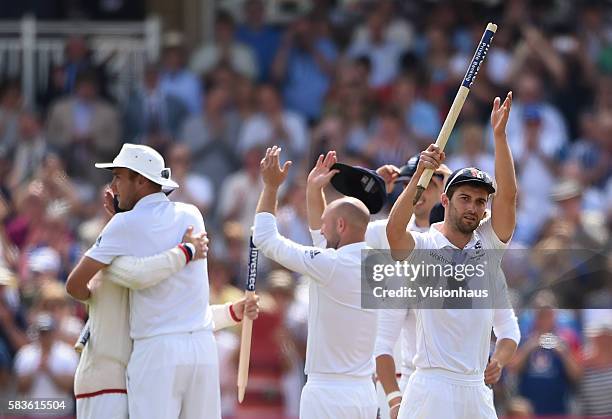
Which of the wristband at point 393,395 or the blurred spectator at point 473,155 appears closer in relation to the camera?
the wristband at point 393,395

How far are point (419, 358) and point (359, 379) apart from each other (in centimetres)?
79

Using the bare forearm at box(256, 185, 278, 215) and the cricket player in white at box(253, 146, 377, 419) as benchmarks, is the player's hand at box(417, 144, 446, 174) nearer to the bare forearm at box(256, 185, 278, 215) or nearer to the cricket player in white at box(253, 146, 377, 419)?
the cricket player in white at box(253, 146, 377, 419)

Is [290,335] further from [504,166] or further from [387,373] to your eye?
[504,166]

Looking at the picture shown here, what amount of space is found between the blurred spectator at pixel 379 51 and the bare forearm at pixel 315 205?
767cm

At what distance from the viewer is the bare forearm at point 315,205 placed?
10.9 m

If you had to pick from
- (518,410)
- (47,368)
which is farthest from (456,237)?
(47,368)

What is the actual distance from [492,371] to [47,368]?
17.9 feet

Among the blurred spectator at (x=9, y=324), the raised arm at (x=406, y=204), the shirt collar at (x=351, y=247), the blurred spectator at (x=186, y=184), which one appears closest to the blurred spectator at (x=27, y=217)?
the blurred spectator at (x=9, y=324)

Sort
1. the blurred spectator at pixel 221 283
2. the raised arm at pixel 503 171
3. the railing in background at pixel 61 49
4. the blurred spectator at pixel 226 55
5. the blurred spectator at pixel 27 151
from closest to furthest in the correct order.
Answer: the raised arm at pixel 503 171 → the blurred spectator at pixel 221 283 → the blurred spectator at pixel 27 151 → the blurred spectator at pixel 226 55 → the railing in background at pixel 61 49

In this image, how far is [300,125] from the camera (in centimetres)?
1809

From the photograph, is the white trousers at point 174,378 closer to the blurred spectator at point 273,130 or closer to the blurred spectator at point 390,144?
the blurred spectator at point 390,144

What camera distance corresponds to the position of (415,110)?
17984mm

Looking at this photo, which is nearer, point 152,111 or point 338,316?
point 338,316

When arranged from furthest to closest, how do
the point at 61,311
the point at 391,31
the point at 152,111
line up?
1. the point at 391,31
2. the point at 152,111
3. the point at 61,311
